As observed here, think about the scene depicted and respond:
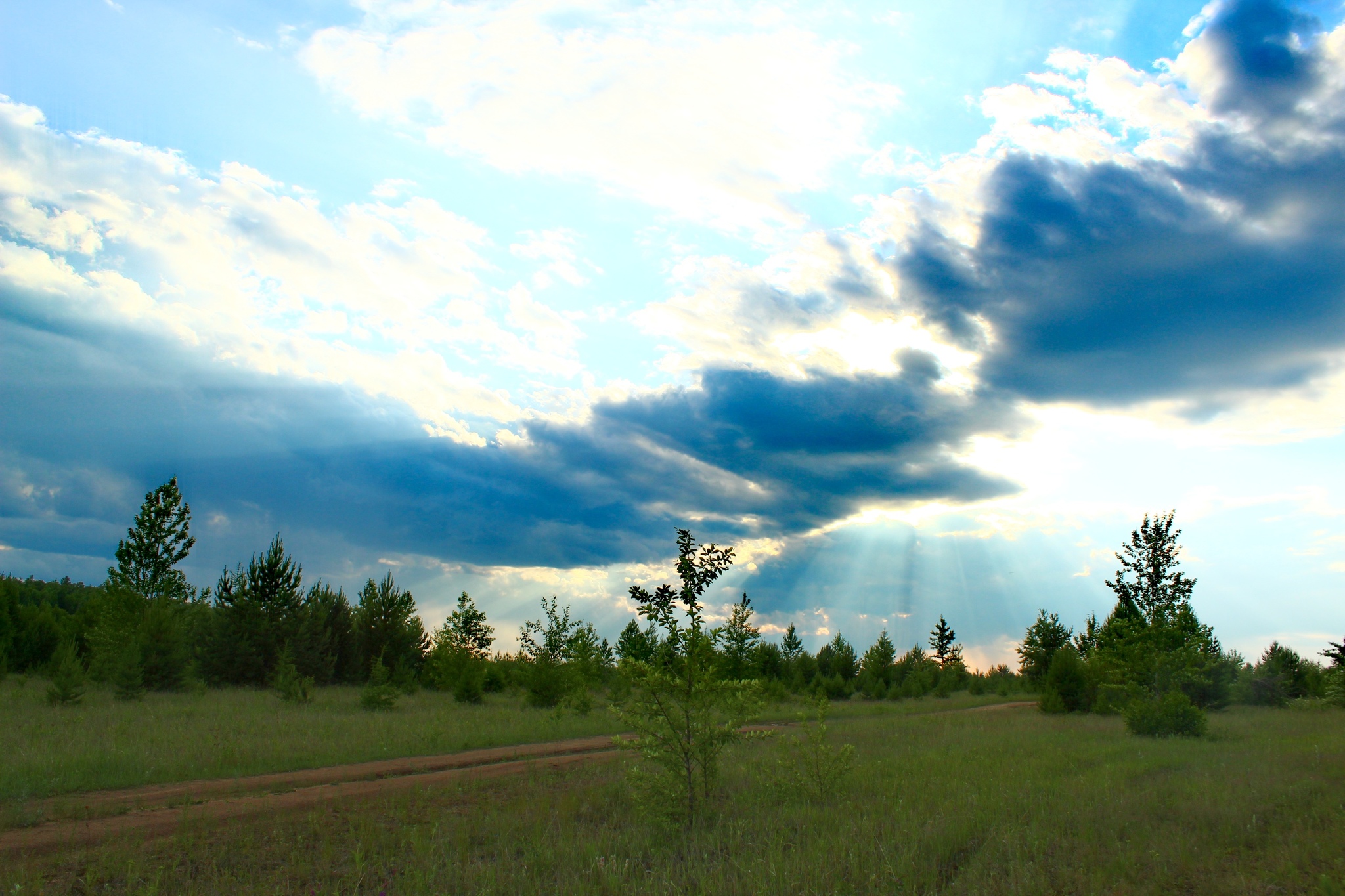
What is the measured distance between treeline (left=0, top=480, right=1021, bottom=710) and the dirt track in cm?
1200

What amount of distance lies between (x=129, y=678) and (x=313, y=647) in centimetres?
2165

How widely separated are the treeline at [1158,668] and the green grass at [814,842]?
793 cm

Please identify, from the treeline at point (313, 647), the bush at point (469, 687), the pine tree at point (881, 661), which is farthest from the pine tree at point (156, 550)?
the pine tree at point (881, 661)

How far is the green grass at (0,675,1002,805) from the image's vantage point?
1398 cm

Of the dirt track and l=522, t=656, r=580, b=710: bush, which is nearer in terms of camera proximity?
the dirt track

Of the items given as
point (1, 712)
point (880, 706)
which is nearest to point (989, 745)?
point (880, 706)

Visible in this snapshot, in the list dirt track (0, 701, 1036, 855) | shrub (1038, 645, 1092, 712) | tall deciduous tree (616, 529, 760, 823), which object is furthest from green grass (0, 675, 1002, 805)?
shrub (1038, 645, 1092, 712)

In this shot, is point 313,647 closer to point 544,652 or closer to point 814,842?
point 544,652

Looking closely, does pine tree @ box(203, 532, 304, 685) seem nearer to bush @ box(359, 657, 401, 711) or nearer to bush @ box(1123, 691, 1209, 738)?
bush @ box(359, 657, 401, 711)

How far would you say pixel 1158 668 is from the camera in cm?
2362

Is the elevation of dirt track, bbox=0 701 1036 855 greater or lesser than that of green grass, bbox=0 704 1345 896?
lesser

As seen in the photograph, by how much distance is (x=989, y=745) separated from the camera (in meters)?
19.3

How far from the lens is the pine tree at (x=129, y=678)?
28172 millimetres

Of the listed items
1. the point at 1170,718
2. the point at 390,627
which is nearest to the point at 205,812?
the point at 1170,718
